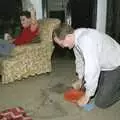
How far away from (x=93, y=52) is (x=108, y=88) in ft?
1.96

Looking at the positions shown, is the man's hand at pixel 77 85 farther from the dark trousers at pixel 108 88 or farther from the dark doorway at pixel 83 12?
the dark doorway at pixel 83 12

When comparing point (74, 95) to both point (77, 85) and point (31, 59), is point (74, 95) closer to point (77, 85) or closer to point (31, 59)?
point (77, 85)

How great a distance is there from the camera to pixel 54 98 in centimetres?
326

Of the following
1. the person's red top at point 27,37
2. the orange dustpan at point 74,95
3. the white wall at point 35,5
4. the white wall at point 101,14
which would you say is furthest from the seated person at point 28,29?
the white wall at point 101,14

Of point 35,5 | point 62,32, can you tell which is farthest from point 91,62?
point 35,5

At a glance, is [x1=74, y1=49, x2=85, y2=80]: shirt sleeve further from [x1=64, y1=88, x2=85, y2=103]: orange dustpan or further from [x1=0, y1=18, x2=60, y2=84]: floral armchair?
[x1=0, y1=18, x2=60, y2=84]: floral armchair

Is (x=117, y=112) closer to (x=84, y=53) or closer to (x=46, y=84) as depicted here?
(x=84, y=53)

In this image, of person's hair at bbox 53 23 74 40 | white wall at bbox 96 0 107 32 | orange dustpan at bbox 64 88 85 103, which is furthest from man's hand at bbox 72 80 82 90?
white wall at bbox 96 0 107 32

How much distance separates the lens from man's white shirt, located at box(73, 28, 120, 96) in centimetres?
237

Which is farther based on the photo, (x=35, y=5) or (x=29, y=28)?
(x=35, y=5)

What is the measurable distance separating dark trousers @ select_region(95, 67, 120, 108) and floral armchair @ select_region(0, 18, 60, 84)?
1143 millimetres

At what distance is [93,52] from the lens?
238 centimetres

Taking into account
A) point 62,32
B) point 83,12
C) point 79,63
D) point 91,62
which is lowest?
point 79,63

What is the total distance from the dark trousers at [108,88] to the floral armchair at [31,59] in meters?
1.14
